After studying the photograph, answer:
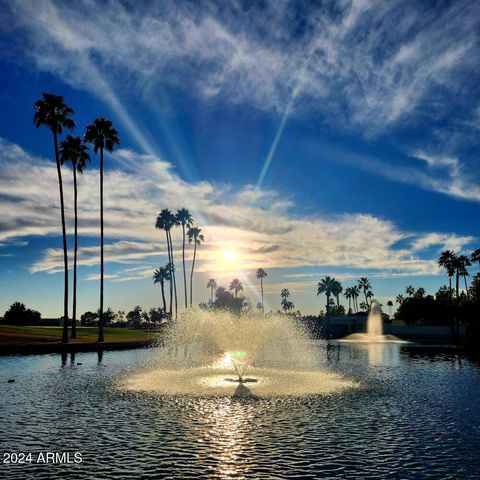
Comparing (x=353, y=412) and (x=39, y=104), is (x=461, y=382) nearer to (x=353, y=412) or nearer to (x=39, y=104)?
(x=353, y=412)

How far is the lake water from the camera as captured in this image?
1253 cm

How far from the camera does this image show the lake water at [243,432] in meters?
12.5

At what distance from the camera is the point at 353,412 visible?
1959 centimetres

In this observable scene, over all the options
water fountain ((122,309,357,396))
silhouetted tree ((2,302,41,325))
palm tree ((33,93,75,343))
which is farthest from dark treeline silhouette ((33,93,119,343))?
silhouetted tree ((2,302,41,325))

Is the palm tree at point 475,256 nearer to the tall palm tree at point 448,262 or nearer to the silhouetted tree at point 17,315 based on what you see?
the tall palm tree at point 448,262

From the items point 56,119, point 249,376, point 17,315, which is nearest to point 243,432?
point 249,376

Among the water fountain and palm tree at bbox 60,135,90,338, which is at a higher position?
palm tree at bbox 60,135,90,338

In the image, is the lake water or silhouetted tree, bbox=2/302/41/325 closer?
the lake water

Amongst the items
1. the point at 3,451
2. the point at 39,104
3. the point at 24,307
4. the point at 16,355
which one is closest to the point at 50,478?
the point at 3,451

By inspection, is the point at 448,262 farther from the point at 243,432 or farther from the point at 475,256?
the point at 243,432

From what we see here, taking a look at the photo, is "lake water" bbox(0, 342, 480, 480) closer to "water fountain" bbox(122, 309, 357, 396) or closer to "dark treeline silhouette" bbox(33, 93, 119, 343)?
"water fountain" bbox(122, 309, 357, 396)

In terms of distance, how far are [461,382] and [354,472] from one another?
66.4 feet

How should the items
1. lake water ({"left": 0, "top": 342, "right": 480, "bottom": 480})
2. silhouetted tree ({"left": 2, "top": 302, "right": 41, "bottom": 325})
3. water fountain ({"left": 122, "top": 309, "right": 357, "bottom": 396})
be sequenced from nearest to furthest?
lake water ({"left": 0, "top": 342, "right": 480, "bottom": 480})
water fountain ({"left": 122, "top": 309, "right": 357, "bottom": 396})
silhouetted tree ({"left": 2, "top": 302, "right": 41, "bottom": 325})

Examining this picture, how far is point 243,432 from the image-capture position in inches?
642
